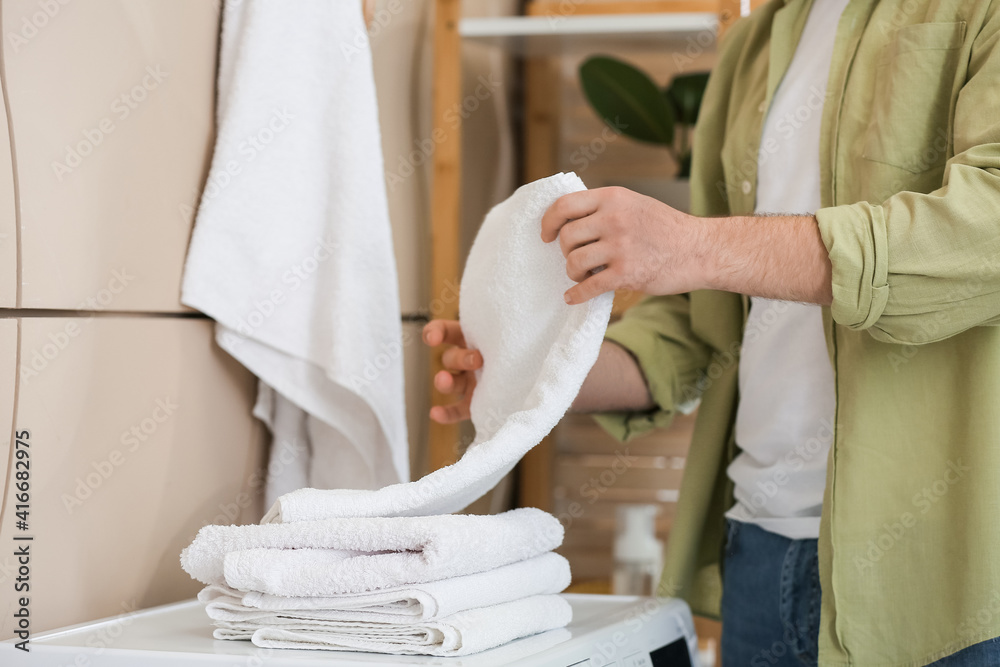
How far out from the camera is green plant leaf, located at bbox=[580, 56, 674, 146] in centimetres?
158

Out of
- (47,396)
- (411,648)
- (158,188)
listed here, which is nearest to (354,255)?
(158,188)

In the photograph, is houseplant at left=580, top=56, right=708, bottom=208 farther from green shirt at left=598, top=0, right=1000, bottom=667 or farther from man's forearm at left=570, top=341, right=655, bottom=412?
green shirt at left=598, top=0, right=1000, bottom=667

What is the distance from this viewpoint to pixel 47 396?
66 cm

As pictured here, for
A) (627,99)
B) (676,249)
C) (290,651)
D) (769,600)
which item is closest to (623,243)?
(676,249)

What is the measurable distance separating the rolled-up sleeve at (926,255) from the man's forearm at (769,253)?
2 cm

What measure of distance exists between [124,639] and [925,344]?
0.69m

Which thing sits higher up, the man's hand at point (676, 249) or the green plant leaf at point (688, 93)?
the green plant leaf at point (688, 93)

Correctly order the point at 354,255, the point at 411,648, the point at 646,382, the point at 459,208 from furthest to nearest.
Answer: the point at 459,208 → the point at 646,382 → the point at 354,255 → the point at 411,648

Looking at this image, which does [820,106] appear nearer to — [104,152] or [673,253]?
[673,253]

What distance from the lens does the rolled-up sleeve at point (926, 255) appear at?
68 centimetres

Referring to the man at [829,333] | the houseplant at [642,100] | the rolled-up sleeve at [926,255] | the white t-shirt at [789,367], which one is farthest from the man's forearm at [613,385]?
the houseplant at [642,100]

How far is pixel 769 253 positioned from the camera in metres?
0.70

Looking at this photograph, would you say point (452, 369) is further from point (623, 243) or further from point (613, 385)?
point (623, 243)

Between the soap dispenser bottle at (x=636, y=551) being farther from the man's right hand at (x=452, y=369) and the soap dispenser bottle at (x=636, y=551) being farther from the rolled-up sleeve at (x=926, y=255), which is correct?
the rolled-up sleeve at (x=926, y=255)
